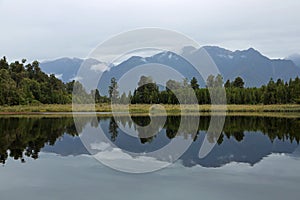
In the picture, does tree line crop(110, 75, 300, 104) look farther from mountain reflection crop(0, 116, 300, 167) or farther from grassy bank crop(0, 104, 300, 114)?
mountain reflection crop(0, 116, 300, 167)

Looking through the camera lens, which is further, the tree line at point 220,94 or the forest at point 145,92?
the tree line at point 220,94

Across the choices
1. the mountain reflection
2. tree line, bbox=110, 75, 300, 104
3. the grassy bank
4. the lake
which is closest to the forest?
Result: tree line, bbox=110, 75, 300, 104

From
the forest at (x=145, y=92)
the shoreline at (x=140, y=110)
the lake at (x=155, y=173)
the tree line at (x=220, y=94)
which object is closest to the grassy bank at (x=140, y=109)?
the shoreline at (x=140, y=110)

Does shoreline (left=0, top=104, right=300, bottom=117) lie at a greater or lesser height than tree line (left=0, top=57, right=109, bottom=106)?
lesser

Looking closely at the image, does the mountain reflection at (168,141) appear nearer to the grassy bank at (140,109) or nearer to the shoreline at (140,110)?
the shoreline at (140,110)

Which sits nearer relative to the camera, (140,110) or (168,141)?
(168,141)

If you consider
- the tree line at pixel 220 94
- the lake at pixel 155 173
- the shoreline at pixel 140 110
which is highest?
the tree line at pixel 220 94

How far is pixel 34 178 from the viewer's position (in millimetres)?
9742

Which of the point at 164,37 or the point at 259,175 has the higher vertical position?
the point at 164,37

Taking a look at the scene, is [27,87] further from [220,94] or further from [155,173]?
[155,173]

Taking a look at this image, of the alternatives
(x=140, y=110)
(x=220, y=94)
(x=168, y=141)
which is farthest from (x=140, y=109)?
(x=168, y=141)

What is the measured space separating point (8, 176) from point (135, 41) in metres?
7.12

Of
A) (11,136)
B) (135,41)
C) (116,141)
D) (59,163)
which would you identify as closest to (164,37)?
(135,41)

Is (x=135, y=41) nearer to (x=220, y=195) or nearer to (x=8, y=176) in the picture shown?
(x=8, y=176)
